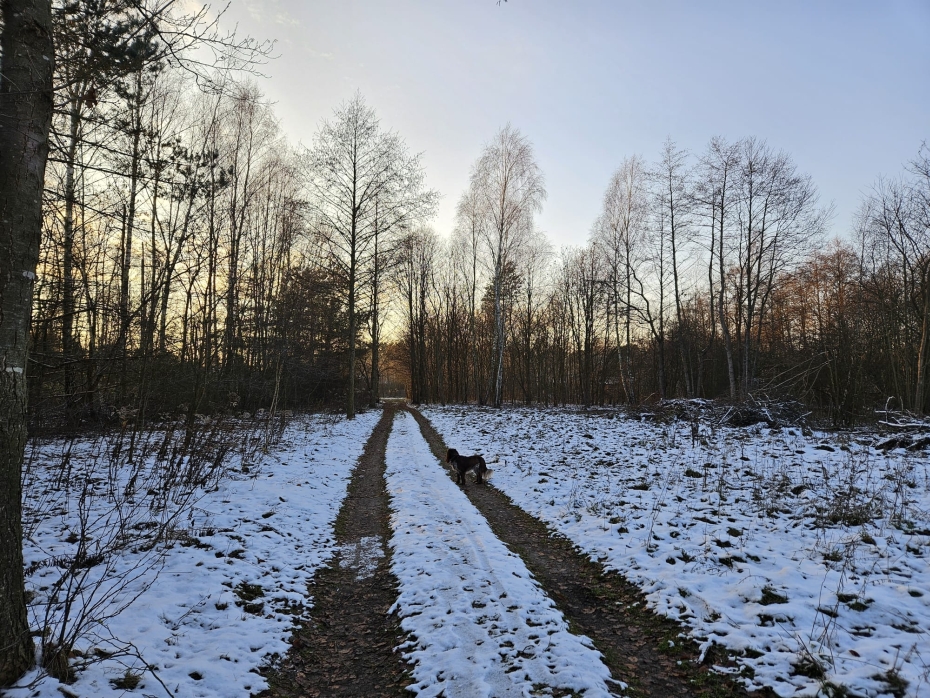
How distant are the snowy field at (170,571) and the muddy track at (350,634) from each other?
187 mm

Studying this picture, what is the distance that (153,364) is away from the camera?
8164 mm

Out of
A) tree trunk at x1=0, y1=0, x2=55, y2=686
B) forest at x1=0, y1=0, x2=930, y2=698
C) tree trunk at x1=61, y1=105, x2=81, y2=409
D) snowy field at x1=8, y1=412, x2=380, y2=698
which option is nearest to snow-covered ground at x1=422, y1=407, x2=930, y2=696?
forest at x1=0, y1=0, x2=930, y2=698

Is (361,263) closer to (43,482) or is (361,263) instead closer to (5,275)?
(43,482)

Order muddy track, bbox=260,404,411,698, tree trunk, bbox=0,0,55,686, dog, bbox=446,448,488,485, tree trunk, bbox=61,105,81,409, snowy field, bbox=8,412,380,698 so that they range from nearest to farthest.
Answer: tree trunk, bbox=0,0,55,686, snowy field, bbox=8,412,380,698, muddy track, bbox=260,404,411,698, tree trunk, bbox=61,105,81,409, dog, bbox=446,448,488,485

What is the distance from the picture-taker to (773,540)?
17.2 ft

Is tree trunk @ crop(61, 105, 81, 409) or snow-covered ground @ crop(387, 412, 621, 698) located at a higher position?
tree trunk @ crop(61, 105, 81, 409)

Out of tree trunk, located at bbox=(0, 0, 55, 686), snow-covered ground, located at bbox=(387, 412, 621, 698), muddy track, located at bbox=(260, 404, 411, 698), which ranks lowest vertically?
muddy track, located at bbox=(260, 404, 411, 698)

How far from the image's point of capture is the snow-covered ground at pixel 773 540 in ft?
10.8

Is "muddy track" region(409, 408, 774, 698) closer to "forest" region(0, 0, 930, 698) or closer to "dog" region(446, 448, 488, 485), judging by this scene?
"forest" region(0, 0, 930, 698)

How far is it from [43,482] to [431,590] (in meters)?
6.68

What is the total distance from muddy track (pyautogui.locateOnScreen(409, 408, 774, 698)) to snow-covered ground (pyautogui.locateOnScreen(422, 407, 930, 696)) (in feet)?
0.62

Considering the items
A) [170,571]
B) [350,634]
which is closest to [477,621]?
[350,634]

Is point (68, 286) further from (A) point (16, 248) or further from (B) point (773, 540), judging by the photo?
(B) point (773, 540)

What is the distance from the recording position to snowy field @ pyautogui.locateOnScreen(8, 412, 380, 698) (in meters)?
3.10
